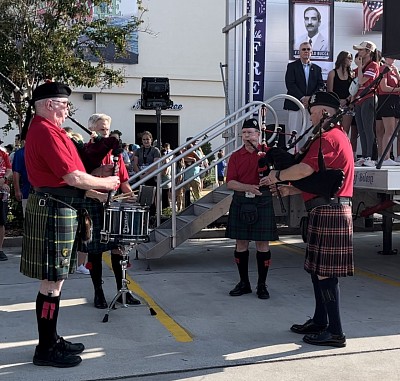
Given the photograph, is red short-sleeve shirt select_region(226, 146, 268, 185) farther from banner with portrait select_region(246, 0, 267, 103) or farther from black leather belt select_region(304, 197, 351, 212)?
banner with portrait select_region(246, 0, 267, 103)

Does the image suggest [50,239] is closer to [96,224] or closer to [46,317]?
[46,317]

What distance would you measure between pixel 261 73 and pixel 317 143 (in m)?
5.13

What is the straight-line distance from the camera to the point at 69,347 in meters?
4.41

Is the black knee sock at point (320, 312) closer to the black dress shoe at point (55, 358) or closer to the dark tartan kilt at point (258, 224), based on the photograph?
the dark tartan kilt at point (258, 224)

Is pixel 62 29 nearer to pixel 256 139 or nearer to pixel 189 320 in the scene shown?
pixel 256 139

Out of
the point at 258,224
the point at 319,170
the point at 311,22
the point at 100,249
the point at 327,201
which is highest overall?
the point at 311,22

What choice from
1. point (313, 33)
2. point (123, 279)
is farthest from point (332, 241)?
point (313, 33)

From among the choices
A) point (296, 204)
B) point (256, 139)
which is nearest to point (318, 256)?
point (256, 139)

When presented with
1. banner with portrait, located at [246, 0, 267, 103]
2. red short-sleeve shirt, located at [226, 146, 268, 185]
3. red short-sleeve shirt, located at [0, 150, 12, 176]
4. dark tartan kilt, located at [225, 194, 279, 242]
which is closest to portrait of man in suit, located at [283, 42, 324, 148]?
banner with portrait, located at [246, 0, 267, 103]

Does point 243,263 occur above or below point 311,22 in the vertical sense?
below

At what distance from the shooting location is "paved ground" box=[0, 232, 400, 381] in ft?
13.6

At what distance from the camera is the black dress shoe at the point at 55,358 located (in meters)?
4.18

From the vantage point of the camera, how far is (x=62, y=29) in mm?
11523

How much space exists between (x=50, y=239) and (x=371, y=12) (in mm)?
7538
